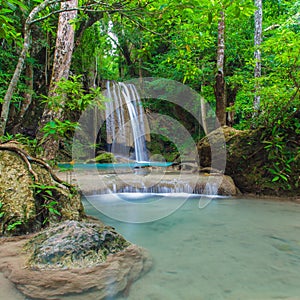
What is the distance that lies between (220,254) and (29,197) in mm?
1983

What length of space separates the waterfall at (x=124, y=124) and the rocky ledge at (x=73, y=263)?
10362 mm

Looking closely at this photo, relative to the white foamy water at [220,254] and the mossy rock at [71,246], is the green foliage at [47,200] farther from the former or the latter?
the white foamy water at [220,254]

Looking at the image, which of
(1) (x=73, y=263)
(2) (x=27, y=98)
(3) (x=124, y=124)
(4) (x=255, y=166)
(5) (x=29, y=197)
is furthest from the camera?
(3) (x=124, y=124)

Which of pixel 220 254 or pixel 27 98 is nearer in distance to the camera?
pixel 220 254

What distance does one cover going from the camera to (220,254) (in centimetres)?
235

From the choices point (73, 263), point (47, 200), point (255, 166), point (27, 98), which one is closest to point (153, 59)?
point (27, 98)

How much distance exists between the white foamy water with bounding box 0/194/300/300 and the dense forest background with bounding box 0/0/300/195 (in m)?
1.66

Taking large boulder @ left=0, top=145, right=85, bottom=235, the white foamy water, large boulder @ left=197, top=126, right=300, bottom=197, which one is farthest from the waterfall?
large boulder @ left=0, top=145, right=85, bottom=235

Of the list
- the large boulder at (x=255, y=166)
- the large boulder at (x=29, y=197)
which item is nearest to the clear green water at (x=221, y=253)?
the large boulder at (x=29, y=197)

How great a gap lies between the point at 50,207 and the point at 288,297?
2.21 metres

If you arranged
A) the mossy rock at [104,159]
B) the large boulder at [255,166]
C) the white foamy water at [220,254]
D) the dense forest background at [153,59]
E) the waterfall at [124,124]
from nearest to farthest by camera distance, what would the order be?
the white foamy water at [220,254], the dense forest background at [153,59], the large boulder at [255,166], the mossy rock at [104,159], the waterfall at [124,124]

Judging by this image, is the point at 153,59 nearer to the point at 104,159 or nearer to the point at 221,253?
the point at 104,159

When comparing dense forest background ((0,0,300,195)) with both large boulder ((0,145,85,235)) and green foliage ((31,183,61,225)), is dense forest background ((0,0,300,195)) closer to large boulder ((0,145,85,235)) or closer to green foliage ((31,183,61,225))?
large boulder ((0,145,85,235))

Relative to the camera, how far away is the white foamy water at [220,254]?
5.53ft
